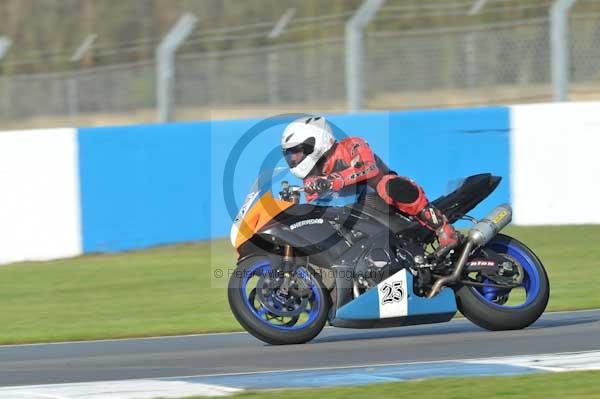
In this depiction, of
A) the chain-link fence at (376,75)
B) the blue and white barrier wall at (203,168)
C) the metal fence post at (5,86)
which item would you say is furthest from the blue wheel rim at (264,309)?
the metal fence post at (5,86)

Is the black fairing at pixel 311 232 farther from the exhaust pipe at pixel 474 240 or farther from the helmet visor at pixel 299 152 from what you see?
the exhaust pipe at pixel 474 240

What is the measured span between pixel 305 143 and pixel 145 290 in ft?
13.1

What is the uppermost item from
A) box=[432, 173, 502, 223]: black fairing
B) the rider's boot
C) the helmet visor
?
the helmet visor

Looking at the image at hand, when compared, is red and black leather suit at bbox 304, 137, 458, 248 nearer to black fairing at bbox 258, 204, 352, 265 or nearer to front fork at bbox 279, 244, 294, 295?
black fairing at bbox 258, 204, 352, 265

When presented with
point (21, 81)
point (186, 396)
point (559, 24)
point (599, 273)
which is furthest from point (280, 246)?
point (21, 81)

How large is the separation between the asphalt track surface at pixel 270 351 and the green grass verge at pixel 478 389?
81 cm

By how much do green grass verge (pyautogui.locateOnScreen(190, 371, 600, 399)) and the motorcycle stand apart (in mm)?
1354

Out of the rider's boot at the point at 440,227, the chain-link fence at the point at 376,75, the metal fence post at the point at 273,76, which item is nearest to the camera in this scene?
the rider's boot at the point at 440,227

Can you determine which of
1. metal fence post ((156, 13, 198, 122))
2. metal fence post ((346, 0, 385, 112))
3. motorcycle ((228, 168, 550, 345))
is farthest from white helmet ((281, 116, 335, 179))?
metal fence post ((156, 13, 198, 122))

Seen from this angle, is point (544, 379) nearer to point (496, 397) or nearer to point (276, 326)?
point (496, 397)

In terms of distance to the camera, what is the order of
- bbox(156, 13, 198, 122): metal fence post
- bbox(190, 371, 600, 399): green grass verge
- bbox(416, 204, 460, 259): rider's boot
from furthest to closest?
bbox(156, 13, 198, 122): metal fence post
bbox(416, 204, 460, 259): rider's boot
bbox(190, 371, 600, 399): green grass verge

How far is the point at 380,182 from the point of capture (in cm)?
765

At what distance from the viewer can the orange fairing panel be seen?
→ 7441 millimetres

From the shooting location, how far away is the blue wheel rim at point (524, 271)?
7.70 metres
